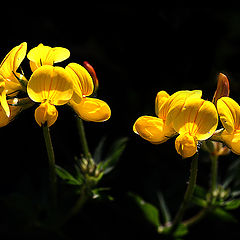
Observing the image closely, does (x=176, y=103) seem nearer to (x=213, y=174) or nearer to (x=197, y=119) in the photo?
(x=197, y=119)

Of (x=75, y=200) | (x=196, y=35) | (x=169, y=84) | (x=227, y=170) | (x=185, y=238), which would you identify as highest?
(x=196, y=35)

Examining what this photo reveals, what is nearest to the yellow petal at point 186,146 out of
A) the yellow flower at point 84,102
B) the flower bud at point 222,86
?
the flower bud at point 222,86

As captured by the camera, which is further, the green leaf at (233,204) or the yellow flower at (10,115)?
the green leaf at (233,204)

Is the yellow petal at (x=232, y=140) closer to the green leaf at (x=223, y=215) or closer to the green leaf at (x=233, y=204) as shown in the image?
the green leaf at (x=233, y=204)

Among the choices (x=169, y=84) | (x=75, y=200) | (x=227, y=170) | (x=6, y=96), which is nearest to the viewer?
(x=6, y=96)

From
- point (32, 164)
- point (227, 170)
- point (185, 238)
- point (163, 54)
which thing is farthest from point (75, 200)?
point (163, 54)

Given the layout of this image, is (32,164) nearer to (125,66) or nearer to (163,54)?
(125,66)

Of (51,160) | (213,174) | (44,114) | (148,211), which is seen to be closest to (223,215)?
(213,174)
